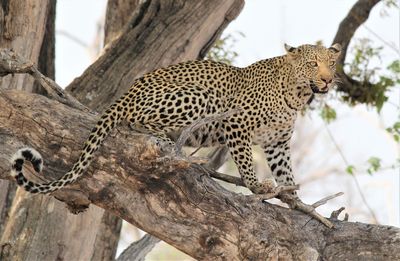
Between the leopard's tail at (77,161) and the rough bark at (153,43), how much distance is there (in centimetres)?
246

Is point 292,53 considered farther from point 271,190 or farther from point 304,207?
point 304,207

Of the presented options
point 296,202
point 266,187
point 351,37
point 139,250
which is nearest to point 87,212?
point 139,250

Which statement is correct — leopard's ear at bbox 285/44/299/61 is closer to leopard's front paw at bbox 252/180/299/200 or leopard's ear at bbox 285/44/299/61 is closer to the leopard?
the leopard

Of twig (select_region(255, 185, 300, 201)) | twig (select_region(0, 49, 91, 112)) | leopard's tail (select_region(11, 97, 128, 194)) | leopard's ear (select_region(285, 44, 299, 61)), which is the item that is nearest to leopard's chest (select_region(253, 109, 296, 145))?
leopard's ear (select_region(285, 44, 299, 61))

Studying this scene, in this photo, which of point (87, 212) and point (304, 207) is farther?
point (87, 212)

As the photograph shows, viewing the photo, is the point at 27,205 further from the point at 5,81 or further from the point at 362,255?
the point at 362,255

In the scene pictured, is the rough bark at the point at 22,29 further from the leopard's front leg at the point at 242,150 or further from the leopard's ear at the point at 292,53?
the leopard's ear at the point at 292,53

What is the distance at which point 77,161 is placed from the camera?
7031 mm

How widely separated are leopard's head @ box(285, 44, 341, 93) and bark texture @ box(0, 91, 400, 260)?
153cm

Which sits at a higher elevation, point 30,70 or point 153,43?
point 153,43

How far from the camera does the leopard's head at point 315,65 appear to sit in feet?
27.4

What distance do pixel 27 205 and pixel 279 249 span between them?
135 inches

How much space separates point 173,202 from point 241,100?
5.93 ft

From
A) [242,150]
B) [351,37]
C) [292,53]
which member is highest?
[351,37]
